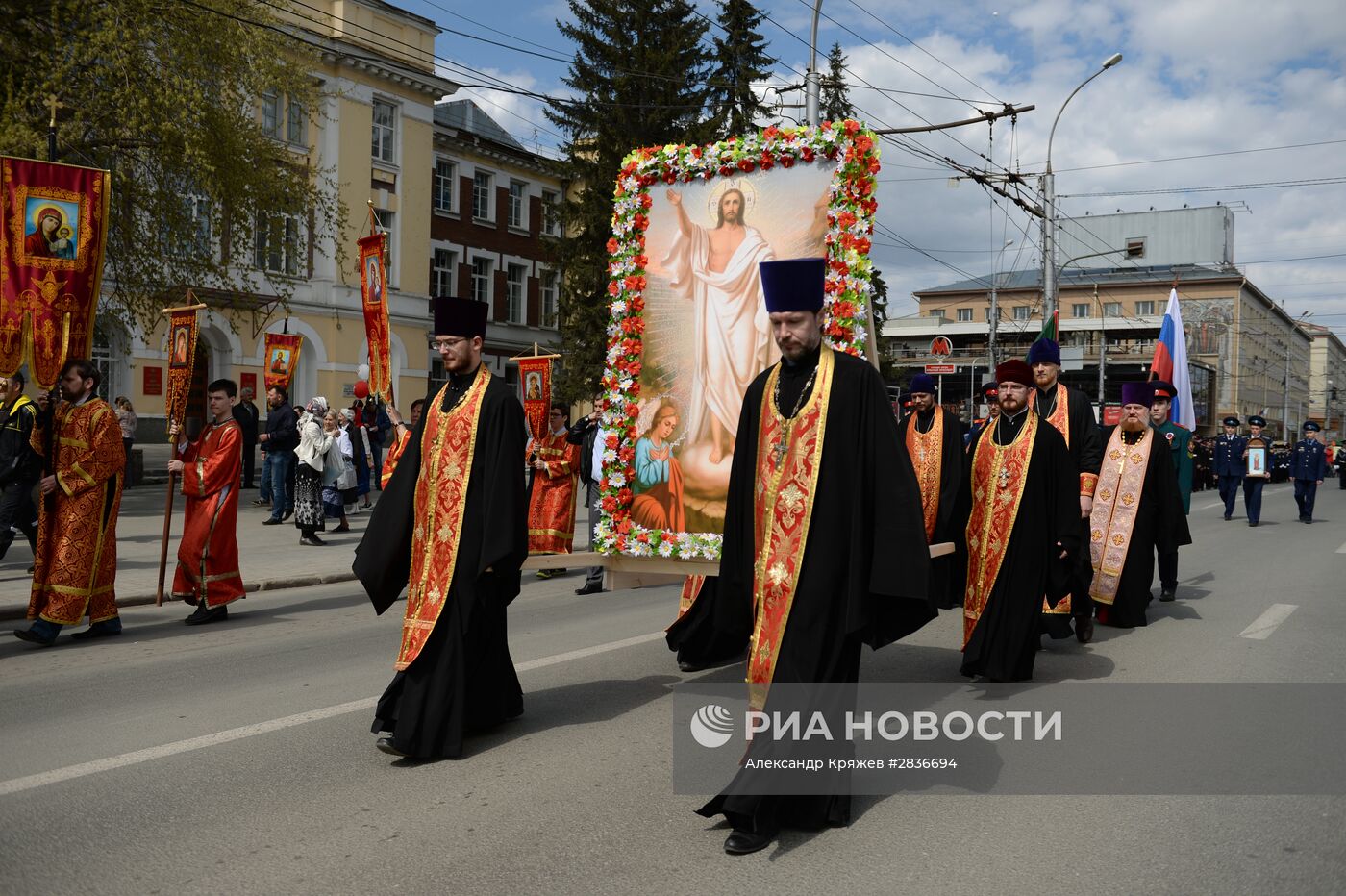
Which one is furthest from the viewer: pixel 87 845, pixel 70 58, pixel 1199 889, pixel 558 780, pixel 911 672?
pixel 70 58

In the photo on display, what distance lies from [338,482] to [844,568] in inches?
509

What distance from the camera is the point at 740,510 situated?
15.7 feet

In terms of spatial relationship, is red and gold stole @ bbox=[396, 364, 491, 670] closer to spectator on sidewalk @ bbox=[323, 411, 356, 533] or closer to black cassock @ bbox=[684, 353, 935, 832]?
black cassock @ bbox=[684, 353, 935, 832]

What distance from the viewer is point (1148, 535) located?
10.0 m

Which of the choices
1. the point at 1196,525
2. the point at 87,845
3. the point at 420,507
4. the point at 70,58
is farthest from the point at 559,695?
the point at 1196,525

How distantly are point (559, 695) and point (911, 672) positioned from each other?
2.32 metres

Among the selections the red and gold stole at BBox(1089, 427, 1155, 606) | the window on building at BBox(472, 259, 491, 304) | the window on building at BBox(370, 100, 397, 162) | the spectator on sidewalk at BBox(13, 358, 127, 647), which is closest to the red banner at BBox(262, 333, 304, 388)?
the spectator on sidewalk at BBox(13, 358, 127, 647)

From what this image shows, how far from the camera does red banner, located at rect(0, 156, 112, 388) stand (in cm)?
922

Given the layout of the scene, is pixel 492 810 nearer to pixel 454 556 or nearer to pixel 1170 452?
pixel 454 556

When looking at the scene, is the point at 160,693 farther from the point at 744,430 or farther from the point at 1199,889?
the point at 1199,889

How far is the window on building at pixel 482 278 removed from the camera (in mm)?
41406

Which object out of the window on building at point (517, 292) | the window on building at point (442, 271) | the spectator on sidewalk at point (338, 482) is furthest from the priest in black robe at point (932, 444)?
the window on building at point (517, 292)

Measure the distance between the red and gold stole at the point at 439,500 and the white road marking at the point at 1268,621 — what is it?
21.2 feet

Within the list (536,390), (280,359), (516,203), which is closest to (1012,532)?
(536,390)
